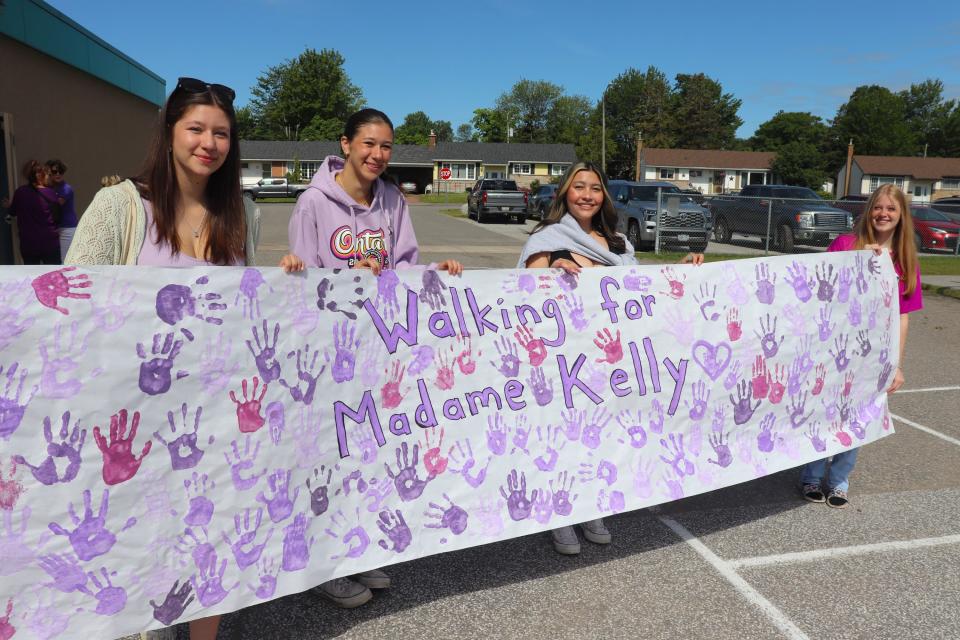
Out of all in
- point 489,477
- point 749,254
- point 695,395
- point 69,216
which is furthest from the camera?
point 749,254

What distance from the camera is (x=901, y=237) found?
13.9 ft

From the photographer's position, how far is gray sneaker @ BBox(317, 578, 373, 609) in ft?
9.76

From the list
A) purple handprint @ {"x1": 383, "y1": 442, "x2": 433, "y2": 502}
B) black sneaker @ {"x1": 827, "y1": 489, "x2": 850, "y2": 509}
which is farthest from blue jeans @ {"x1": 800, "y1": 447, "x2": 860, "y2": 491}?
purple handprint @ {"x1": 383, "y1": 442, "x2": 433, "y2": 502}

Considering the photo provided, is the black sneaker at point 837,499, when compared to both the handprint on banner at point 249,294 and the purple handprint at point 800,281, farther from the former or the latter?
the handprint on banner at point 249,294

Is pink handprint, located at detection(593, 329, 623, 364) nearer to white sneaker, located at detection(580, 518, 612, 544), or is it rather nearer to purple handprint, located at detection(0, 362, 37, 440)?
white sneaker, located at detection(580, 518, 612, 544)

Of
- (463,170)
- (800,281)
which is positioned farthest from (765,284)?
(463,170)

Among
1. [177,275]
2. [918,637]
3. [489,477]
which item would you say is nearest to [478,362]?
[489,477]

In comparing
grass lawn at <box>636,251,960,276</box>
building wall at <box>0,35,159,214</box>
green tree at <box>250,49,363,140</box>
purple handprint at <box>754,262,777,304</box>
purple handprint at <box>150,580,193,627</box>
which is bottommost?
purple handprint at <box>150,580,193,627</box>

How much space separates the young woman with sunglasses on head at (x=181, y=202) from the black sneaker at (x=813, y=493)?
3.35 m

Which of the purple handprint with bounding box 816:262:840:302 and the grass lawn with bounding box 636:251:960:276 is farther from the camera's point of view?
the grass lawn with bounding box 636:251:960:276

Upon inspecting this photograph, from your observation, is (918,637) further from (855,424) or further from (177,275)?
(177,275)

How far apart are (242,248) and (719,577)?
257 centimetres

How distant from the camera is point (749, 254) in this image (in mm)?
18172

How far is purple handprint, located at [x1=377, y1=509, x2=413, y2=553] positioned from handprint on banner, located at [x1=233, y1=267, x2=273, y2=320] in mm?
945
